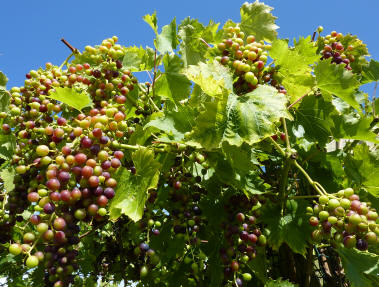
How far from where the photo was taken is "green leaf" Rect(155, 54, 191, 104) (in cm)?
217

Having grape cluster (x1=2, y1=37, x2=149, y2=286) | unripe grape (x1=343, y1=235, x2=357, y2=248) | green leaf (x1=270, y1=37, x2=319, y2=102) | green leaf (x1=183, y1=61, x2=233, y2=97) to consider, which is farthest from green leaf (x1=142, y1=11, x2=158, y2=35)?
unripe grape (x1=343, y1=235, x2=357, y2=248)

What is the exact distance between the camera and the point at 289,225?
190 cm

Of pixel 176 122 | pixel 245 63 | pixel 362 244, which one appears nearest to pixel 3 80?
pixel 176 122

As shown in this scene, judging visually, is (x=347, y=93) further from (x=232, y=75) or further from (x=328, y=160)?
(x=232, y=75)

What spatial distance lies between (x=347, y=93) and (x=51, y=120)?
5.71 ft

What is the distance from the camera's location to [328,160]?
84.6 inches

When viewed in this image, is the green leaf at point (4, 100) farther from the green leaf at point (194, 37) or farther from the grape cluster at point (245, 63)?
the grape cluster at point (245, 63)

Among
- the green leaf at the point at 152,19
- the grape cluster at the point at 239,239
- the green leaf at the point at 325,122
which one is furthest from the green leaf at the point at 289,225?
the green leaf at the point at 152,19

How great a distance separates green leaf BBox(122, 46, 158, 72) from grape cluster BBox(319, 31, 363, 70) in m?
1.36

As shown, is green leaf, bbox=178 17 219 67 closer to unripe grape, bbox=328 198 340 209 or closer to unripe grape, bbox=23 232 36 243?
unripe grape, bbox=328 198 340 209

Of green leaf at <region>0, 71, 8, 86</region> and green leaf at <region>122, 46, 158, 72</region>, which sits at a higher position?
green leaf at <region>122, 46, 158, 72</region>

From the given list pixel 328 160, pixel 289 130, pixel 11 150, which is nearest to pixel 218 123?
pixel 289 130

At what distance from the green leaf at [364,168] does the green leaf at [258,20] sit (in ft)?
3.18

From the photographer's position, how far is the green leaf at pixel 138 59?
2.03 metres
